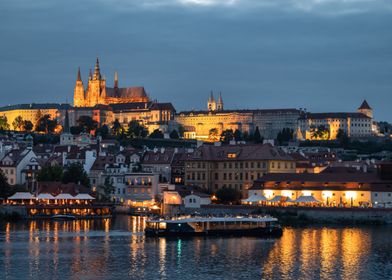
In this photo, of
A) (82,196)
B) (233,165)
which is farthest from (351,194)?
(82,196)

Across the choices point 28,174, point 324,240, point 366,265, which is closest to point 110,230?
point 324,240

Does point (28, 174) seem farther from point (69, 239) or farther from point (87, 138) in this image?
point (87, 138)

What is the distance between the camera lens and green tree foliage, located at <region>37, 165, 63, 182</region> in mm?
95625

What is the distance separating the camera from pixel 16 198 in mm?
87625

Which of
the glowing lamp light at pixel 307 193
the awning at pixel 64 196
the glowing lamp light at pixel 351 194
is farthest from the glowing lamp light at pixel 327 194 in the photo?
the awning at pixel 64 196

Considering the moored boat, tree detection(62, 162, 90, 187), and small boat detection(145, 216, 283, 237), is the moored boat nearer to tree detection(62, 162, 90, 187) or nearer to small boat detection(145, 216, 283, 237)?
tree detection(62, 162, 90, 187)

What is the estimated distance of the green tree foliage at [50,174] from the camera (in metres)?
95.6

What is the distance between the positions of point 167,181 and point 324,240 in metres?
37.3

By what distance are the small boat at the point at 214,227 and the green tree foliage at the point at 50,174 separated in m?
29.0

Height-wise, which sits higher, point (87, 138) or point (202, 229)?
point (87, 138)

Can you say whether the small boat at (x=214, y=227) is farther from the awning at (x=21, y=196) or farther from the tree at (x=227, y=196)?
the awning at (x=21, y=196)

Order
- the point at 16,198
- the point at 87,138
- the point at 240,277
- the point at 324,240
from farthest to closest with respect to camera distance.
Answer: the point at 87,138
the point at 16,198
the point at 324,240
the point at 240,277

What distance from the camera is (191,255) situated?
5609 cm

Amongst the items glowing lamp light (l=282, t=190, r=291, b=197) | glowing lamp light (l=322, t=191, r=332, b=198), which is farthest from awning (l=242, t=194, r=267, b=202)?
glowing lamp light (l=322, t=191, r=332, b=198)
